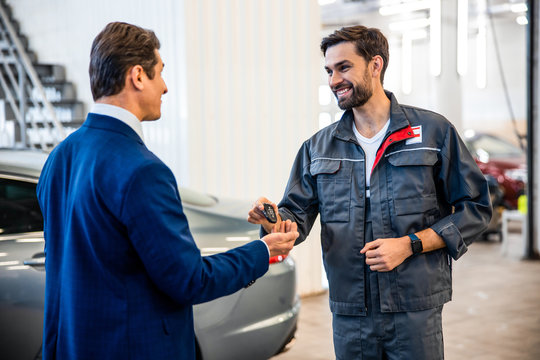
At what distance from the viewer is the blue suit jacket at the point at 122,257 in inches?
52.6

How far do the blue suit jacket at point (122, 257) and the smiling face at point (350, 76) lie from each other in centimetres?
77

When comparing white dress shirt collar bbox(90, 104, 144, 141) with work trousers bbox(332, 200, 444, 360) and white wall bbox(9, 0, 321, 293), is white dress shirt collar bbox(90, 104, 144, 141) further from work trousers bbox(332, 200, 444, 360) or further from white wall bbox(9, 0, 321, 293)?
white wall bbox(9, 0, 321, 293)

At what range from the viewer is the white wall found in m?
4.52

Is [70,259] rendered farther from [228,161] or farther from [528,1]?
[528,1]

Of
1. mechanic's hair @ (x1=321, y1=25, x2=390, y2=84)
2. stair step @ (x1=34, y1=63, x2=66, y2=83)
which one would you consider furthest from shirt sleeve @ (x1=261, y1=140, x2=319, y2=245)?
stair step @ (x1=34, y1=63, x2=66, y2=83)

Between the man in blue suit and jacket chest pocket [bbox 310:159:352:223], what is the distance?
1.80 feet

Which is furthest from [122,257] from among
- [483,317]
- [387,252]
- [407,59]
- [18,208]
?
[407,59]

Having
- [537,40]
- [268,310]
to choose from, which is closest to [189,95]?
[268,310]

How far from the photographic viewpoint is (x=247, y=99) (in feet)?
15.7

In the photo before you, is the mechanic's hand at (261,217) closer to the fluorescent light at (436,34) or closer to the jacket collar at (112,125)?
the jacket collar at (112,125)

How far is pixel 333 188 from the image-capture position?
1967 millimetres

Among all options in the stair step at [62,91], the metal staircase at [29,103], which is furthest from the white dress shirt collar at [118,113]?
the stair step at [62,91]

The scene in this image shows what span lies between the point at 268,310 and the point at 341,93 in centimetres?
132

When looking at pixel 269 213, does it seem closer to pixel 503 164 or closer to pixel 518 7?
pixel 503 164
